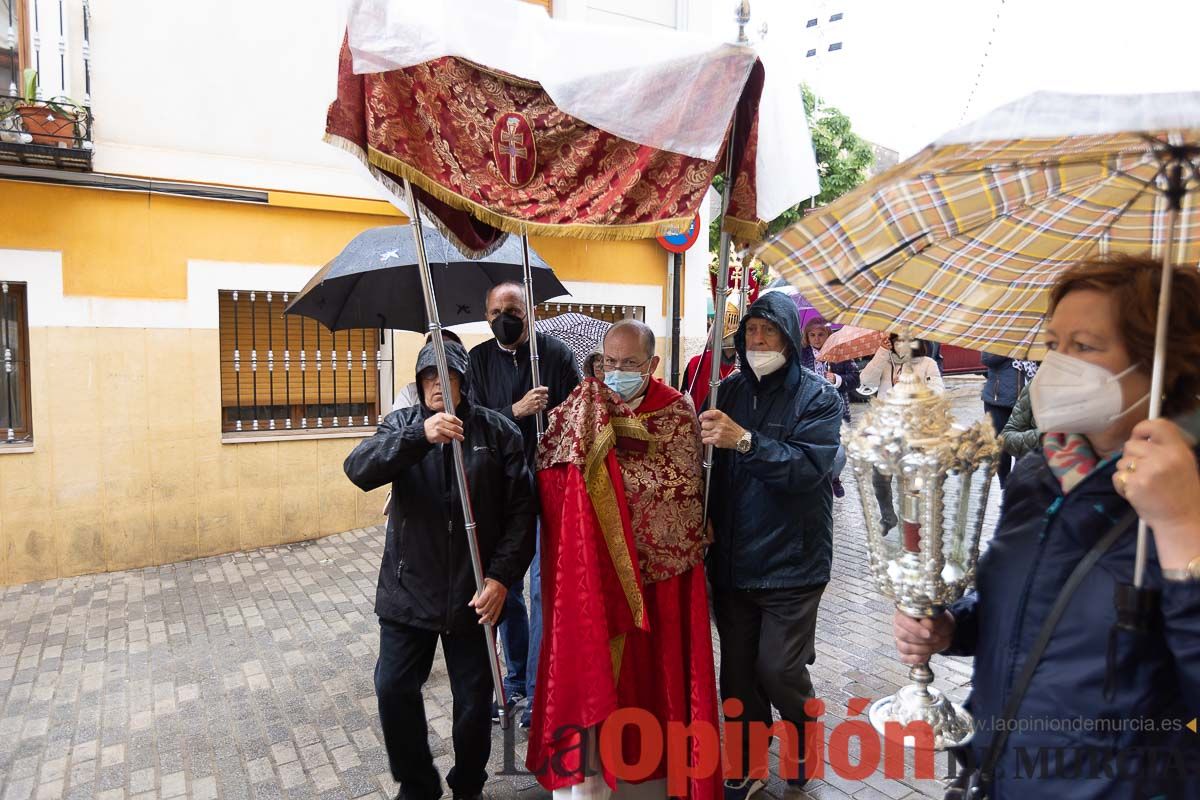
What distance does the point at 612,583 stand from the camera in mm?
2865

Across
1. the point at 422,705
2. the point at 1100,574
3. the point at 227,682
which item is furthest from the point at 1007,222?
the point at 227,682

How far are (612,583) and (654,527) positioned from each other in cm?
27

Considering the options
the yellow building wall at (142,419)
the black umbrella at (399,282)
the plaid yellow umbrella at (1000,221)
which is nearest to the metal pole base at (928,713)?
the plaid yellow umbrella at (1000,221)

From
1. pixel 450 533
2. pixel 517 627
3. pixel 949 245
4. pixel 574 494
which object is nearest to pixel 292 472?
pixel 517 627

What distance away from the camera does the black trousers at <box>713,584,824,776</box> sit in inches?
120

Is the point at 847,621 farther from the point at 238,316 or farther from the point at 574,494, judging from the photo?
the point at 238,316

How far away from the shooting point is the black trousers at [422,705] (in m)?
3.02

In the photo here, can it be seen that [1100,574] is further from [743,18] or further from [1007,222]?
[743,18]

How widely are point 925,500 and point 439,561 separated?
2047mm

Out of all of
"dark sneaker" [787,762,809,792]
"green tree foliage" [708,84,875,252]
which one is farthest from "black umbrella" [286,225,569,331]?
"green tree foliage" [708,84,875,252]

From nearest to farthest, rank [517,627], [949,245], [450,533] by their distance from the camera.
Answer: [949,245]
[450,533]
[517,627]

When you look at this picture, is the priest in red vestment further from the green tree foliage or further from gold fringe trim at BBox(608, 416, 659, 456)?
the green tree foliage

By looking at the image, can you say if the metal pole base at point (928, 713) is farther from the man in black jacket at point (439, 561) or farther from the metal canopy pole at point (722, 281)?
the man in black jacket at point (439, 561)

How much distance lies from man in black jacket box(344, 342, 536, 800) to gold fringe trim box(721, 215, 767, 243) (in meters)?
1.24
